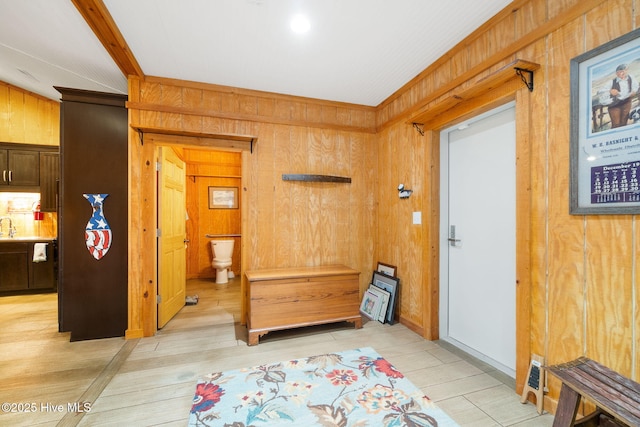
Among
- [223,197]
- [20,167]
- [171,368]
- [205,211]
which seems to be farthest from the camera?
[223,197]

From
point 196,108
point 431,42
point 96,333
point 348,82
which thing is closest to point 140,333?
point 96,333

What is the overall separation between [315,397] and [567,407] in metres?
1.41

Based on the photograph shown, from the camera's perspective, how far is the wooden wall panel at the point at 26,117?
4.45 m

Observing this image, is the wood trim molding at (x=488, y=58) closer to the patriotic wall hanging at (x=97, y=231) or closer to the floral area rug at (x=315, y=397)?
the floral area rug at (x=315, y=397)

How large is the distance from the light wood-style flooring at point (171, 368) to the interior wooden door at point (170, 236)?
0.29 m

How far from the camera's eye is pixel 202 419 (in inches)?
66.5

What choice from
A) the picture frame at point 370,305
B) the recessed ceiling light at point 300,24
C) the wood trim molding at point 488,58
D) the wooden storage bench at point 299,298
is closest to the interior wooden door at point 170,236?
the wooden storage bench at point 299,298

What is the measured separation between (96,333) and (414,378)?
3202 mm

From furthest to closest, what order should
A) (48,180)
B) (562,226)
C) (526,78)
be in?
(48,180) < (526,78) < (562,226)

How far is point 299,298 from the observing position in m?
2.92

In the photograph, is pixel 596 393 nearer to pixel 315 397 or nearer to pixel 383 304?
pixel 315 397

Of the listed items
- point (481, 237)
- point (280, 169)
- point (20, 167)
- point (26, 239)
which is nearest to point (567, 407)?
point (481, 237)

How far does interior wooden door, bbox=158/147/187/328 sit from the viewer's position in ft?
10.2

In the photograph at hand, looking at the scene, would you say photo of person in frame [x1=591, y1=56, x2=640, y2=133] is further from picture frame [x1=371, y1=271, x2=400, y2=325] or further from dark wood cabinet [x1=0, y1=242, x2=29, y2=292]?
dark wood cabinet [x1=0, y1=242, x2=29, y2=292]
